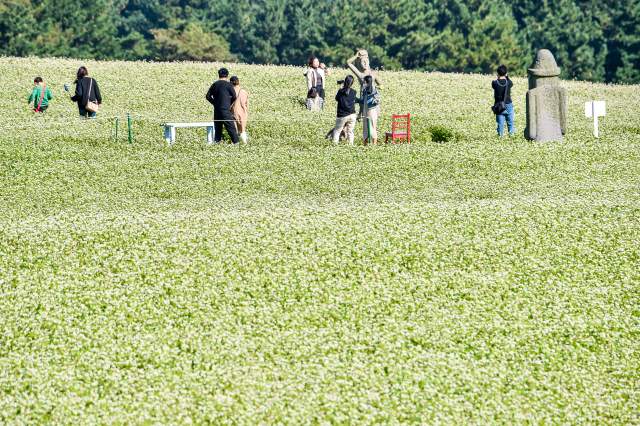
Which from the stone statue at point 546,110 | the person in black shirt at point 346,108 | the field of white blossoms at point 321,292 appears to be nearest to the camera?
the field of white blossoms at point 321,292

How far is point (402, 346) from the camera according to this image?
9023mm

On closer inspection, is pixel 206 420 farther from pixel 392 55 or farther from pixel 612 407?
pixel 392 55

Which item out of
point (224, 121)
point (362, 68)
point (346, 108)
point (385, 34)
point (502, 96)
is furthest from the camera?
point (385, 34)

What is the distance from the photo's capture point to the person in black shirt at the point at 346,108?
19875 mm

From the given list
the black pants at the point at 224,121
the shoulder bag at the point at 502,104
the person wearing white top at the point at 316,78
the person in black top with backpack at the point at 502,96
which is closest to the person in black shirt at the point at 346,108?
the black pants at the point at 224,121

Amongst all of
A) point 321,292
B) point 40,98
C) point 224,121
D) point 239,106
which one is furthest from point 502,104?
point 40,98

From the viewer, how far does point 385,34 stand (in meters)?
70.8

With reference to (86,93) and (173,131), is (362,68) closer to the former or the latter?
(173,131)

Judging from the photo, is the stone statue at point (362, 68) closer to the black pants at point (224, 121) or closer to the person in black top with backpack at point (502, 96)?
the person in black top with backpack at point (502, 96)

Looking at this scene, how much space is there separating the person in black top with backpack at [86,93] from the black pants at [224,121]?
181 inches

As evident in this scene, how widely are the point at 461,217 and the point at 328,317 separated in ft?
13.2

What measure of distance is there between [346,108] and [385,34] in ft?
174

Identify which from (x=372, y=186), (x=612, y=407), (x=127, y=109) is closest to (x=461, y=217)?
(x=372, y=186)

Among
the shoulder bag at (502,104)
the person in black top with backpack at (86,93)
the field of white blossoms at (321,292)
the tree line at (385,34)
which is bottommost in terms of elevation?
the field of white blossoms at (321,292)
